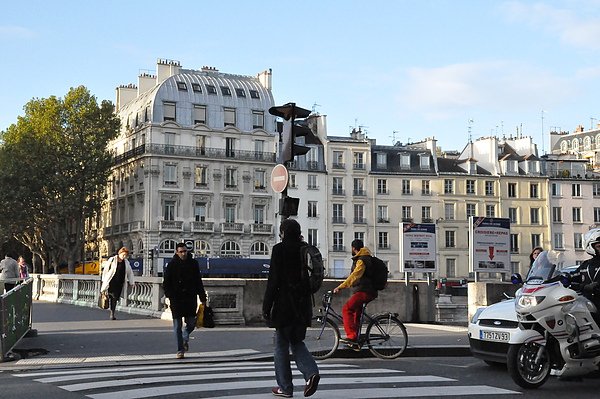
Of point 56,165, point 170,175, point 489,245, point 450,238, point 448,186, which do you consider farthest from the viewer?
point 448,186

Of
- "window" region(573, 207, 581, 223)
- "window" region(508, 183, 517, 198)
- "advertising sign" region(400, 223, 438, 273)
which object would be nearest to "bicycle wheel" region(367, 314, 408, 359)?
"advertising sign" region(400, 223, 438, 273)

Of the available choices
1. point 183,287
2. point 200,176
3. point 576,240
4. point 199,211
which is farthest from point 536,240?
point 183,287

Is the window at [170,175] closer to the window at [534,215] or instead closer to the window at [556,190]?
the window at [534,215]

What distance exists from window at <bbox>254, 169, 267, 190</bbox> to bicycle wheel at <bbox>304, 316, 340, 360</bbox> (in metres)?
64.4

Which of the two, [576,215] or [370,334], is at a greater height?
[576,215]

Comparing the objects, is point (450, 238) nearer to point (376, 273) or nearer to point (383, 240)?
point (383, 240)

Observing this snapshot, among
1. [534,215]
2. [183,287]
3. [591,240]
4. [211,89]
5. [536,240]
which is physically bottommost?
[183,287]

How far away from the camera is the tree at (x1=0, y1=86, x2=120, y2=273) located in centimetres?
6812

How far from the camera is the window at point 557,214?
278ft

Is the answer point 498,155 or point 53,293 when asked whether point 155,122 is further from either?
point 53,293

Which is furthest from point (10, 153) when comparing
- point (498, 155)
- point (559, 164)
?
point (559, 164)

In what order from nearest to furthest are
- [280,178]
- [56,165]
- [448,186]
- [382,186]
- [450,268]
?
1. [280,178]
2. [56,165]
3. [450,268]
4. [382,186]
5. [448,186]

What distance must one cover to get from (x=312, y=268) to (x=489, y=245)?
14305 mm

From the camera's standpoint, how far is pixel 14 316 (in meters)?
13.9
